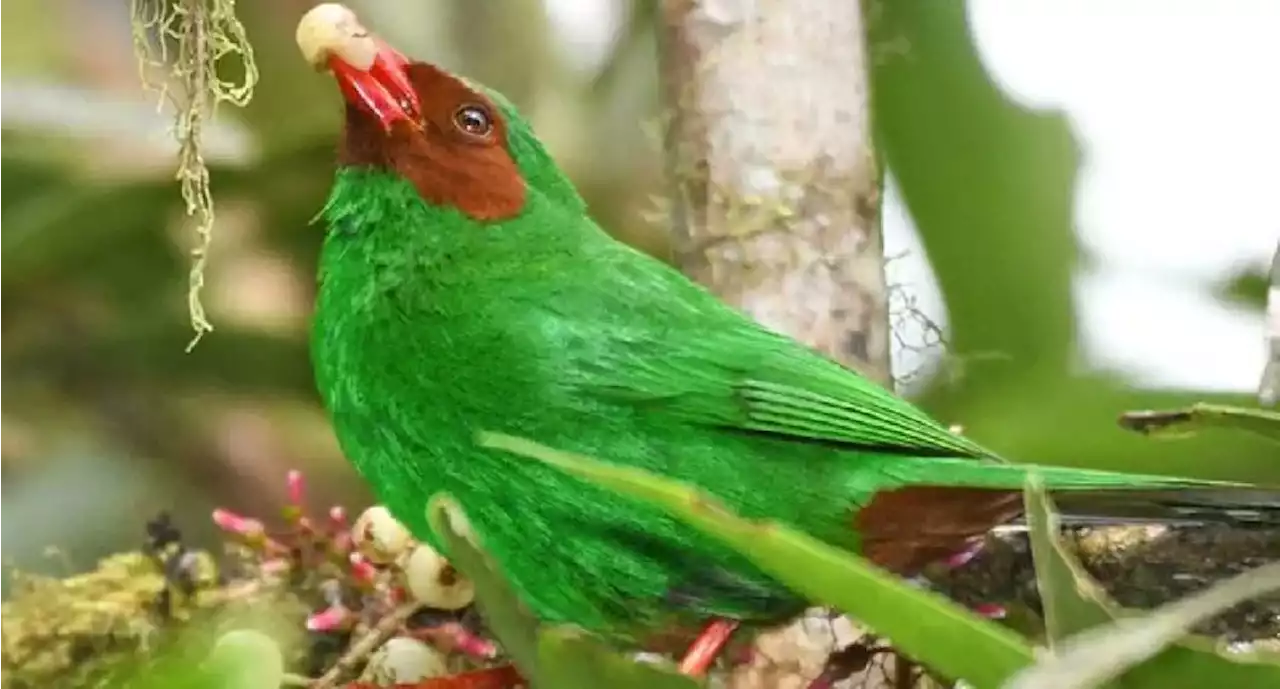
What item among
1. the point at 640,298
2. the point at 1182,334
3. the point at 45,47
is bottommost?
the point at 640,298

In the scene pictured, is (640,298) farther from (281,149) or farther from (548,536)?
(281,149)

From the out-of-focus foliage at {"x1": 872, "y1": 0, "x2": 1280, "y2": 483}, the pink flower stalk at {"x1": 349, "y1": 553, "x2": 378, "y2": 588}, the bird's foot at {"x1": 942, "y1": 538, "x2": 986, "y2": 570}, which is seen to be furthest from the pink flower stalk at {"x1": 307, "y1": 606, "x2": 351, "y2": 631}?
the out-of-focus foliage at {"x1": 872, "y1": 0, "x2": 1280, "y2": 483}

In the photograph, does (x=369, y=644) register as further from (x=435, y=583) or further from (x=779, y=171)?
(x=779, y=171)

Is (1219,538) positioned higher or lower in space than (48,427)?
lower

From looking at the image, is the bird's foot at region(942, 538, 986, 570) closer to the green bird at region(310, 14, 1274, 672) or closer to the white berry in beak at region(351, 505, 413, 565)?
the green bird at region(310, 14, 1274, 672)

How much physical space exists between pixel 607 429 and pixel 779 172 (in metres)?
0.28

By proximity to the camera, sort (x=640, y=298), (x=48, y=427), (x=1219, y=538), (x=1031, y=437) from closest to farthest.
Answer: (x=1219, y=538) → (x=640, y=298) → (x=1031, y=437) → (x=48, y=427)

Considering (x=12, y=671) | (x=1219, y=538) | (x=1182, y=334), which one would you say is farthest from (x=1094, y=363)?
(x=12, y=671)

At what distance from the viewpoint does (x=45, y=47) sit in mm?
1141

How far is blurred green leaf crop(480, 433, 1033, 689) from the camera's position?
419 millimetres

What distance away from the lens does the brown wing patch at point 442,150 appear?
728 mm

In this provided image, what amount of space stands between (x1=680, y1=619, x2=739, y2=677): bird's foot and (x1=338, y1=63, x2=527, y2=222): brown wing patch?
25cm

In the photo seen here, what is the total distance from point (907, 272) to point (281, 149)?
0.50m

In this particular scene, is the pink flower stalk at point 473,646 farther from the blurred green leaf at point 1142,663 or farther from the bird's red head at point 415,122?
the blurred green leaf at point 1142,663
